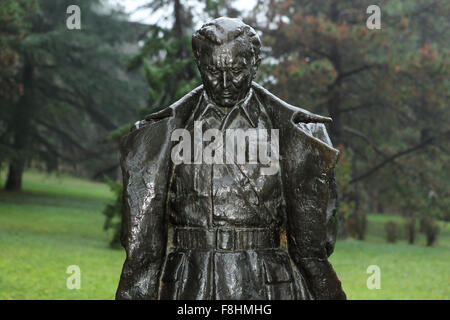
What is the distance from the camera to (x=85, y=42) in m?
21.3

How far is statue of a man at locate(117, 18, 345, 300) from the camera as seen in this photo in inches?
104

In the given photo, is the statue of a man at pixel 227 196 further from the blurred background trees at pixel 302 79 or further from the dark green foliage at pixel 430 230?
the dark green foliage at pixel 430 230

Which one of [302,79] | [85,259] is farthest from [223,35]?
[302,79]

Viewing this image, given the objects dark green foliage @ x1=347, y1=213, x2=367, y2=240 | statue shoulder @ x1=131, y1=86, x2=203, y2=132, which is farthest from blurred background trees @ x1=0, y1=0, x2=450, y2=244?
statue shoulder @ x1=131, y1=86, x2=203, y2=132

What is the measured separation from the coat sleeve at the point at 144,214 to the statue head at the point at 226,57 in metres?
0.34

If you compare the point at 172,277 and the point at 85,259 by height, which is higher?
the point at 172,277

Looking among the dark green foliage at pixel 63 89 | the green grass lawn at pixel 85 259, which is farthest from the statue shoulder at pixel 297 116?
the dark green foliage at pixel 63 89

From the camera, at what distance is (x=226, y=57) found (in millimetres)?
2598

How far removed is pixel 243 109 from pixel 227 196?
446 mm

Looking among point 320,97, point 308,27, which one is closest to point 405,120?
point 320,97

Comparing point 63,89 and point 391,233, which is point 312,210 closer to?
point 391,233

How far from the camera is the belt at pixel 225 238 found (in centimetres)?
264

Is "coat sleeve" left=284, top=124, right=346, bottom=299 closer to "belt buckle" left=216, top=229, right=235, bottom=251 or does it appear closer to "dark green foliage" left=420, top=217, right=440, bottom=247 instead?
"belt buckle" left=216, top=229, right=235, bottom=251

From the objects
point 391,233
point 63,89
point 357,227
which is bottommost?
point 391,233
